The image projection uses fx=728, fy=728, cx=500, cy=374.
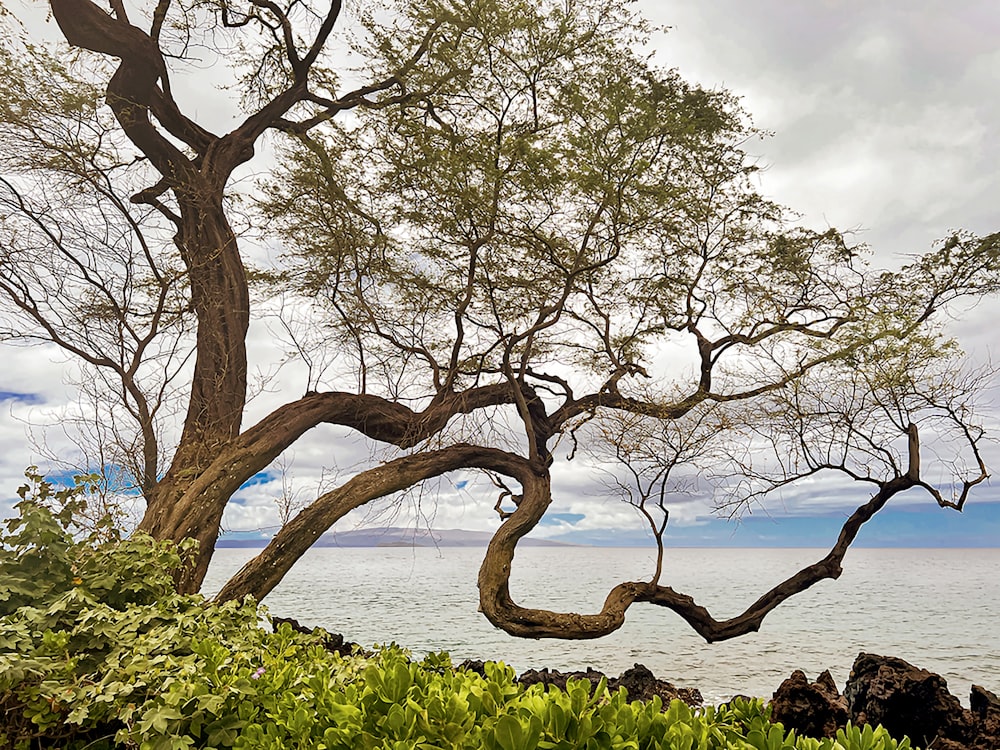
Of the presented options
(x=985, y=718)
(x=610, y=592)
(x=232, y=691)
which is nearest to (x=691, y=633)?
(x=610, y=592)

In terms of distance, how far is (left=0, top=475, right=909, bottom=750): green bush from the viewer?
1599 mm

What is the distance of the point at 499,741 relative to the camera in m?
1.50

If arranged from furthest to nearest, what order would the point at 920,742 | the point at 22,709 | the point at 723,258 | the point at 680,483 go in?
the point at 723,258, the point at 680,483, the point at 920,742, the point at 22,709

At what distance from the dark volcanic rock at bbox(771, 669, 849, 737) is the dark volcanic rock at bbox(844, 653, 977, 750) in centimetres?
17

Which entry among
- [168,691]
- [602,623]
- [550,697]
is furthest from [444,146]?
[550,697]

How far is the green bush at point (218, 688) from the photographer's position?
1.60 metres

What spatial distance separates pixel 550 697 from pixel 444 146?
5114 mm

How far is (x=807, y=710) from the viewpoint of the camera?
3.82m

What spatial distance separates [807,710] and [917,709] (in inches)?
25.3

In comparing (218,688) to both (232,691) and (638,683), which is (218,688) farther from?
(638,683)

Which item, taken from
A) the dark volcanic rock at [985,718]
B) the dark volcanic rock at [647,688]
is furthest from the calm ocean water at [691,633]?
the dark volcanic rock at [985,718]

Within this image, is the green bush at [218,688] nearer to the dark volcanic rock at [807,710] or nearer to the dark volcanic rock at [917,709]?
the dark volcanic rock at [807,710]

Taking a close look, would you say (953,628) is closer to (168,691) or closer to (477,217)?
(477,217)

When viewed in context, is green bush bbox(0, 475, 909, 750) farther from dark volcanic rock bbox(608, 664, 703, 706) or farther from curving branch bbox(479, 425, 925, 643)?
dark volcanic rock bbox(608, 664, 703, 706)
